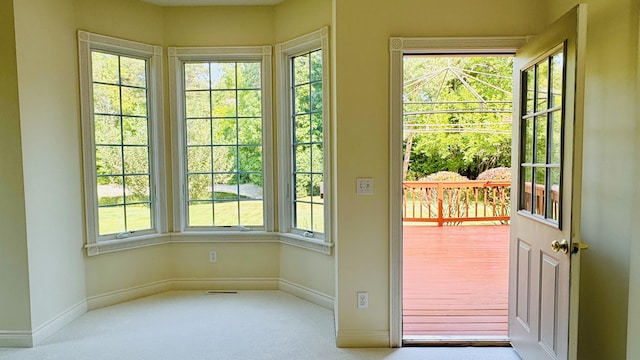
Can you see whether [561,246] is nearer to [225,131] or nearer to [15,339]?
[225,131]

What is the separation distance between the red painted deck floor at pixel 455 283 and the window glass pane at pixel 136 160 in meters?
2.81

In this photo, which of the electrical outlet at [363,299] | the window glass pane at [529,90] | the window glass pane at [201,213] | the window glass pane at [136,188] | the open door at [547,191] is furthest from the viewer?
the window glass pane at [201,213]

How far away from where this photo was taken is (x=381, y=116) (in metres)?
2.56

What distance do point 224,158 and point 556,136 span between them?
114 inches

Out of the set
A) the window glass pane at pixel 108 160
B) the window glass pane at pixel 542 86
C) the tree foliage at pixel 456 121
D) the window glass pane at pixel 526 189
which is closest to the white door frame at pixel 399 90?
the window glass pane at pixel 542 86

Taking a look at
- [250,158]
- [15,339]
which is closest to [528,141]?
[250,158]

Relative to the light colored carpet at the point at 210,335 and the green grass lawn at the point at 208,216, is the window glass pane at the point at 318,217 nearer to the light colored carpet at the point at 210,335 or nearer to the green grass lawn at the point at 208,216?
the green grass lawn at the point at 208,216

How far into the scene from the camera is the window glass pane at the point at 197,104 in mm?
3787

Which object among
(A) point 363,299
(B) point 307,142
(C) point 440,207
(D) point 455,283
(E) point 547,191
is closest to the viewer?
(E) point 547,191

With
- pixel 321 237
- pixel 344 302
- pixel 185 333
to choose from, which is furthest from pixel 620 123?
pixel 185 333

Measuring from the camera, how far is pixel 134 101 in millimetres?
3604

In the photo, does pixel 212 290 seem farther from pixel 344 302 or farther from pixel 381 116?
pixel 381 116

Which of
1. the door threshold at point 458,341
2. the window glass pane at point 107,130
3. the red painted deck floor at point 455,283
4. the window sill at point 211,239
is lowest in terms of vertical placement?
the red painted deck floor at point 455,283

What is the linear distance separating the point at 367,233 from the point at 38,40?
2.83 m
